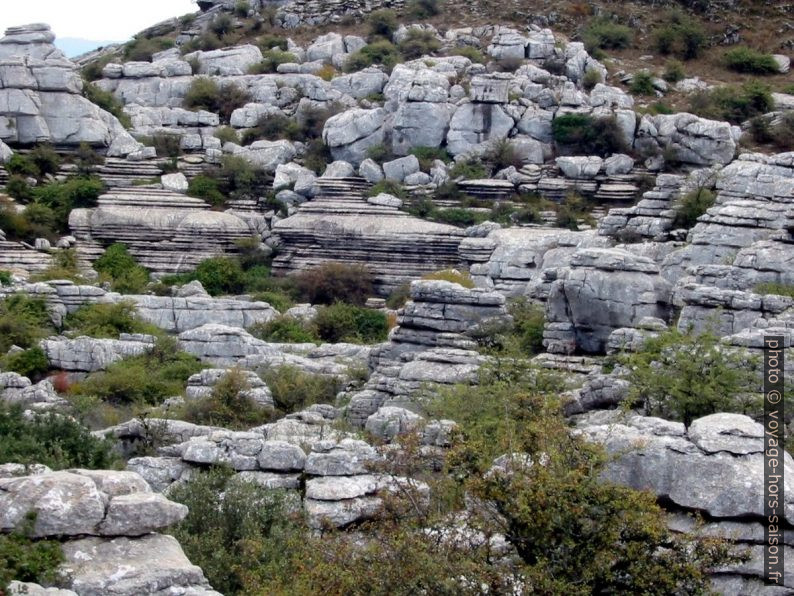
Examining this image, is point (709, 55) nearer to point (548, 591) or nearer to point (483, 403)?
point (483, 403)

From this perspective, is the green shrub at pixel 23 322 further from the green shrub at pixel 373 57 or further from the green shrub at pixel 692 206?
the green shrub at pixel 373 57

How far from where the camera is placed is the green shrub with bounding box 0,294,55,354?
Answer: 90.8 feet

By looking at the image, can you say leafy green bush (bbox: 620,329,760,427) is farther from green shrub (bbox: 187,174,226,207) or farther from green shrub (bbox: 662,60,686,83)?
green shrub (bbox: 662,60,686,83)

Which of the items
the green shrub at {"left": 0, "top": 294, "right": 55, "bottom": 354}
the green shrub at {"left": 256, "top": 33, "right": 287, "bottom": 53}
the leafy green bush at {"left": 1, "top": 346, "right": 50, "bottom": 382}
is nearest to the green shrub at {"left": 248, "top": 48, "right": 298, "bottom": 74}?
the green shrub at {"left": 256, "top": 33, "right": 287, "bottom": 53}

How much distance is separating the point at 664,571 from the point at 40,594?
14.7 ft

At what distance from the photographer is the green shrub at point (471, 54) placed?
49.4m

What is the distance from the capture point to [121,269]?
37.8 meters

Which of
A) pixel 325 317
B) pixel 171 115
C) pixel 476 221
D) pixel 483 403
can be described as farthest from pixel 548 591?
pixel 171 115

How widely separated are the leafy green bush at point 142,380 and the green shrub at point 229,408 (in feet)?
7.24

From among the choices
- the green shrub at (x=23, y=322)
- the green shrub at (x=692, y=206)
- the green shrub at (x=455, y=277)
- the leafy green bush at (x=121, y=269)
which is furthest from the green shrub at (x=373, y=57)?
the green shrub at (x=23, y=322)

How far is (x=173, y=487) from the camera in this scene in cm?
1505

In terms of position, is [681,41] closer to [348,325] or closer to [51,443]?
[348,325]

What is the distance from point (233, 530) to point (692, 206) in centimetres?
2011

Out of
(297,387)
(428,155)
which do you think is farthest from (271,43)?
(297,387)
